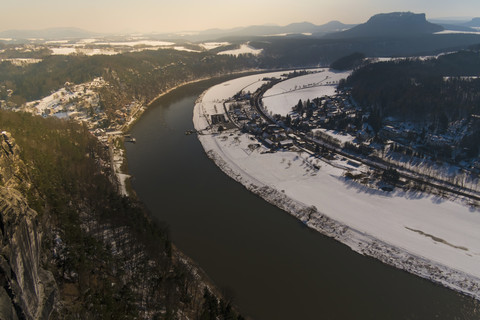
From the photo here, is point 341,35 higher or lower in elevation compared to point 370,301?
higher

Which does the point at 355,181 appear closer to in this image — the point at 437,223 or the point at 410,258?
the point at 437,223

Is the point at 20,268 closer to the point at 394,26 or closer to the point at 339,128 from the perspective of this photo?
the point at 339,128

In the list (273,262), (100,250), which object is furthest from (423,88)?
(100,250)

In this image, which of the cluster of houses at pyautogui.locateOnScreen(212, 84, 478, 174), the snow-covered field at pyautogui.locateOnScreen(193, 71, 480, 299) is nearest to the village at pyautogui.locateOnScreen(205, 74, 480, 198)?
the cluster of houses at pyautogui.locateOnScreen(212, 84, 478, 174)

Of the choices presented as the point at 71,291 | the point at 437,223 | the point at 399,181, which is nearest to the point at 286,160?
the point at 399,181

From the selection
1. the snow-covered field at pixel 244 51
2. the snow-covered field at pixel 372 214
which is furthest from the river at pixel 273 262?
the snow-covered field at pixel 244 51

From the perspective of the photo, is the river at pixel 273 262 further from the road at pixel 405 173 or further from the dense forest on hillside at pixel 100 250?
the road at pixel 405 173

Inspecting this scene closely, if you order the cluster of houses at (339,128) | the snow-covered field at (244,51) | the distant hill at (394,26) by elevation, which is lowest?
the cluster of houses at (339,128)
